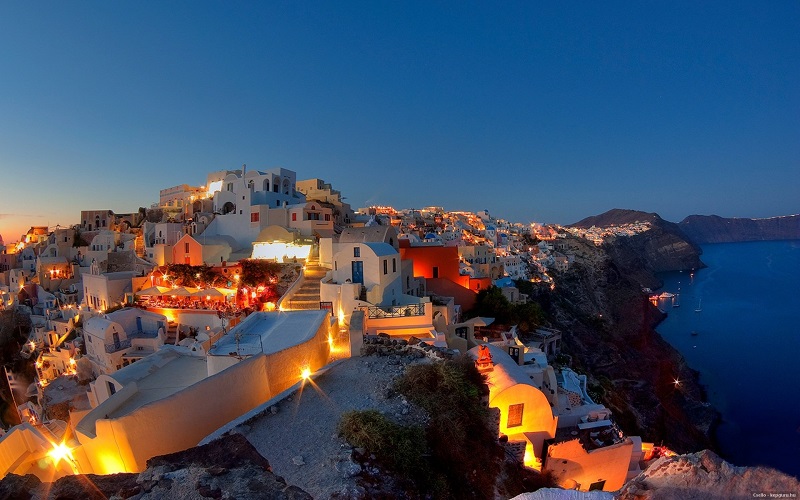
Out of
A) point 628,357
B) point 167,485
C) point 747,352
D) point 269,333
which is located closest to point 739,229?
point 747,352

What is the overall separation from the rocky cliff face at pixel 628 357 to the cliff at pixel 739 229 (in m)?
169

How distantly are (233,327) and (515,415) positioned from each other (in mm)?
7869

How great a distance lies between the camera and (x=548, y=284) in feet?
145

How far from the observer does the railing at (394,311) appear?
44.9 feet

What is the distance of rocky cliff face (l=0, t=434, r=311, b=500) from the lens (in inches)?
91.4

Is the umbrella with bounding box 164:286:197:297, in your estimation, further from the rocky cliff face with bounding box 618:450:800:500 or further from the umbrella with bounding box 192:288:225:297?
the rocky cliff face with bounding box 618:450:800:500

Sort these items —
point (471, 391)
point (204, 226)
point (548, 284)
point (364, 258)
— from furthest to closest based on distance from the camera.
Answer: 1. point (548, 284)
2. point (204, 226)
3. point (364, 258)
4. point (471, 391)

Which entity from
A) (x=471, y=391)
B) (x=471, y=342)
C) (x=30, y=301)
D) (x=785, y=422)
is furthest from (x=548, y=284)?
(x=30, y=301)

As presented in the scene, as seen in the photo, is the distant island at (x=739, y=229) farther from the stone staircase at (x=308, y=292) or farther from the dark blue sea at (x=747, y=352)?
the stone staircase at (x=308, y=292)

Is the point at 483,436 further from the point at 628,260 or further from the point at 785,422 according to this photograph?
the point at 628,260

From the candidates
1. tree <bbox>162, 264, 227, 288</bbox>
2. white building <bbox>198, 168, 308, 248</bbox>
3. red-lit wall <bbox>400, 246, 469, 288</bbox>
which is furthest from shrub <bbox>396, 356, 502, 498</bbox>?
white building <bbox>198, 168, 308, 248</bbox>

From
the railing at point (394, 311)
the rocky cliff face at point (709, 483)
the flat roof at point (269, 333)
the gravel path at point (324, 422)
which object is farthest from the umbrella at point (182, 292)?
the rocky cliff face at point (709, 483)

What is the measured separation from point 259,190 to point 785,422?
144 feet

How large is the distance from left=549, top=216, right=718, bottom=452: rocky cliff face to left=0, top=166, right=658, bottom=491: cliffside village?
627 cm
